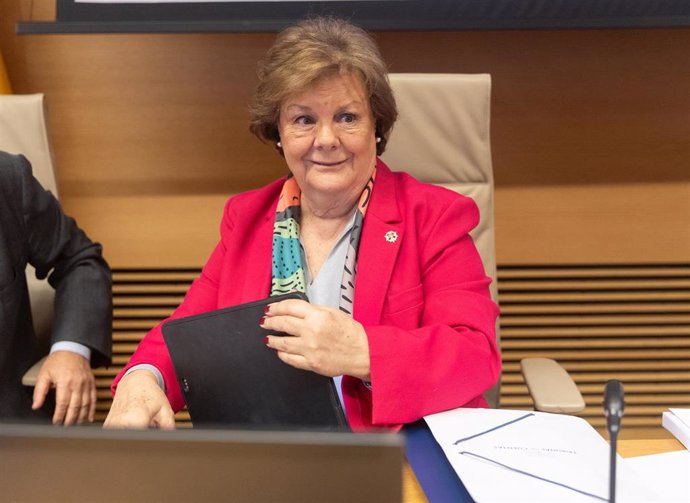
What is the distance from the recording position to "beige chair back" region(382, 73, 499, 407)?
1.79m

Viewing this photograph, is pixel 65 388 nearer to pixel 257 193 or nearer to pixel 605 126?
pixel 257 193

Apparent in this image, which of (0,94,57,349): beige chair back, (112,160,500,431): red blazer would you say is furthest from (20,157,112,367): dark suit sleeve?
(112,160,500,431): red blazer

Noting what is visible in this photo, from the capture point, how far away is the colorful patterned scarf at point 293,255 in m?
1.50

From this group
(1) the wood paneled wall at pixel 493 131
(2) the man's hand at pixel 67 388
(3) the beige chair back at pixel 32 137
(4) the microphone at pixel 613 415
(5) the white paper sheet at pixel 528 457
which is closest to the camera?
(4) the microphone at pixel 613 415

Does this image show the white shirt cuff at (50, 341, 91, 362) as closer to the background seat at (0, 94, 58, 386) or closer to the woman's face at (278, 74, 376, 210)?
the background seat at (0, 94, 58, 386)

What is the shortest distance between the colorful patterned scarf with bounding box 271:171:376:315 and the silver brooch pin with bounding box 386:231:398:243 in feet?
0.21

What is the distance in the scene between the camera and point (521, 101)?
246cm

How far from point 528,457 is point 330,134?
2.37 feet

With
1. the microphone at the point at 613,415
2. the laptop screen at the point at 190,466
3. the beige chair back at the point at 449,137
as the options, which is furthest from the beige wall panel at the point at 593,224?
the laptop screen at the point at 190,466

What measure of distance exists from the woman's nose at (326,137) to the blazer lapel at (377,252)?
15 cm

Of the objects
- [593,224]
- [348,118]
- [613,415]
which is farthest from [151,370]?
[593,224]

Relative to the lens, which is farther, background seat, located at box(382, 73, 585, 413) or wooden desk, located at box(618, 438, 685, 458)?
background seat, located at box(382, 73, 585, 413)

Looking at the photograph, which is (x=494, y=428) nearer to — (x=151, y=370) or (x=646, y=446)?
(x=646, y=446)

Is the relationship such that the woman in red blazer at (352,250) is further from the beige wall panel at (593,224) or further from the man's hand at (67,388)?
the beige wall panel at (593,224)
